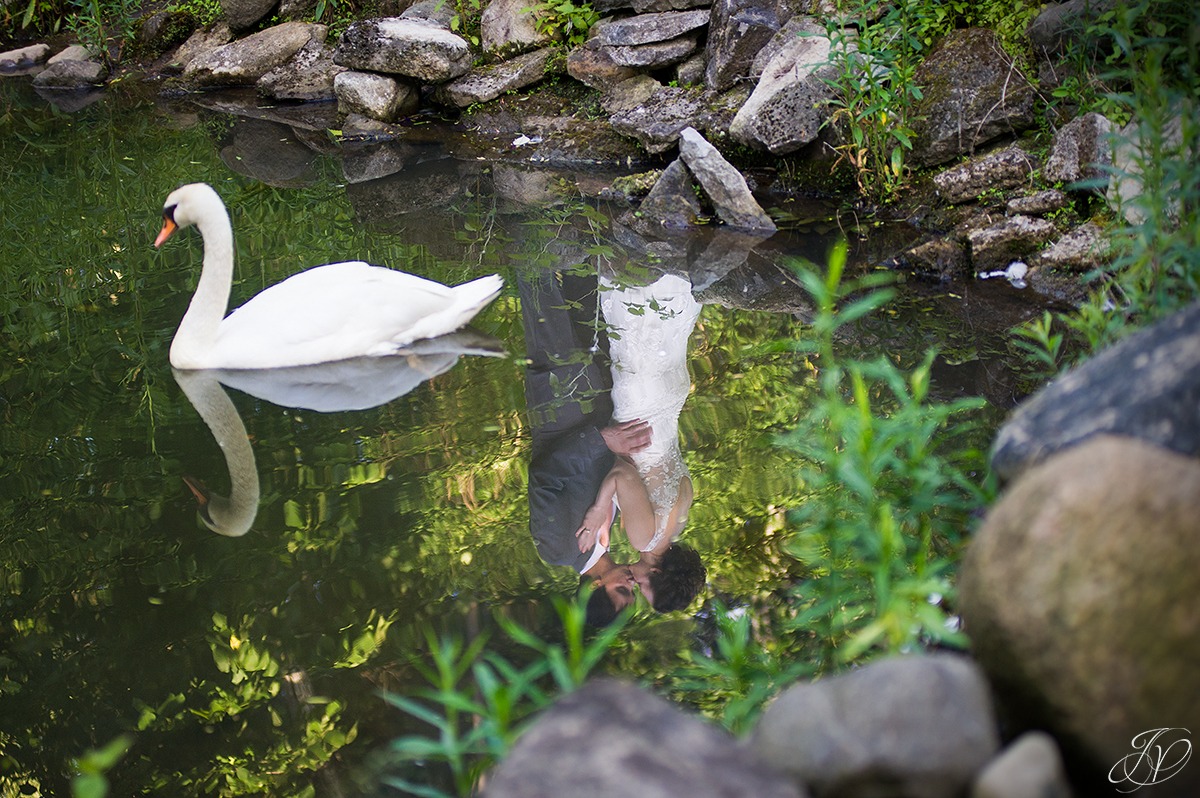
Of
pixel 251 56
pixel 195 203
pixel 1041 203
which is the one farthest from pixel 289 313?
pixel 251 56

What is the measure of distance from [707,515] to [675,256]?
308cm

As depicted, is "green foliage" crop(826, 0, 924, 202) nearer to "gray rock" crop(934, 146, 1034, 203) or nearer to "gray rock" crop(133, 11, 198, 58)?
"gray rock" crop(934, 146, 1034, 203)

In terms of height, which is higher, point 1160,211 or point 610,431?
point 1160,211

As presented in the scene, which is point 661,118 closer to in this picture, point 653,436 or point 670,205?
point 670,205

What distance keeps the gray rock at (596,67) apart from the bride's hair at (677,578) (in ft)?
20.8

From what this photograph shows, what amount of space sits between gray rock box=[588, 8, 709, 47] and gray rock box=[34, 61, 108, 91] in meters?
7.38

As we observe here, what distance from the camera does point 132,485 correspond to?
163 inches

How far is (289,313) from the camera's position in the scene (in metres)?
4.86

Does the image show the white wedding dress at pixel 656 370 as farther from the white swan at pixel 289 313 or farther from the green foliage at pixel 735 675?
the white swan at pixel 289 313

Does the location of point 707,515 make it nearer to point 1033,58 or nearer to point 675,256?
point 675,256

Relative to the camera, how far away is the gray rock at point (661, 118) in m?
8.08

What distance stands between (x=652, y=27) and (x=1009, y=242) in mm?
4253

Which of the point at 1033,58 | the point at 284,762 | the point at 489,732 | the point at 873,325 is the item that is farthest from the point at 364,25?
the point at 489,732

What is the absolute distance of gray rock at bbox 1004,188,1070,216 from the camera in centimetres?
585
